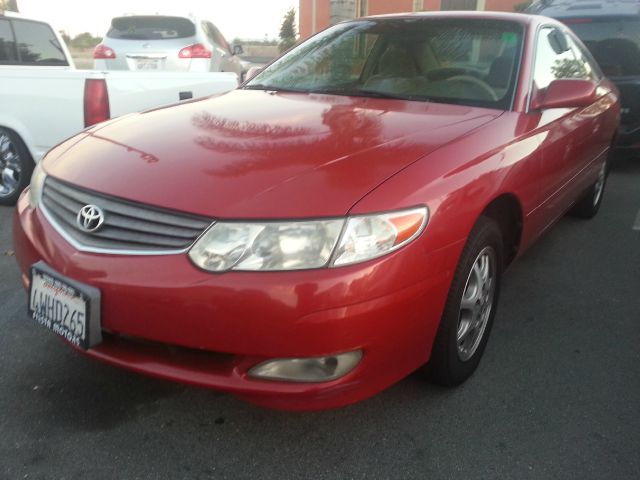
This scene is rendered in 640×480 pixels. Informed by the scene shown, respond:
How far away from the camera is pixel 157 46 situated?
812 cm

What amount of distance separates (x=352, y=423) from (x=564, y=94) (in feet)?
5.94

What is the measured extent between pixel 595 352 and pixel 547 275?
93cm

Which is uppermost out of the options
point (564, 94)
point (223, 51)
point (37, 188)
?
point (564, 94)

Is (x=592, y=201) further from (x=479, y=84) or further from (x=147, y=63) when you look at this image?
(x=147, y=63)

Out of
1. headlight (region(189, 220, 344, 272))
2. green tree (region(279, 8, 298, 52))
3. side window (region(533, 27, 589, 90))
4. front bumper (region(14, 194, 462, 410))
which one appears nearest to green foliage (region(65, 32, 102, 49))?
green tree (region(279, 8, 298, 52))

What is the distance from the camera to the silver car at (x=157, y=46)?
8125 mm

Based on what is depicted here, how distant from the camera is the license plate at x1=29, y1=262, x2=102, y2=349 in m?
1.88

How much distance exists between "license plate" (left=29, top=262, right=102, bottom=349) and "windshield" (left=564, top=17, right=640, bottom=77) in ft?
19.5

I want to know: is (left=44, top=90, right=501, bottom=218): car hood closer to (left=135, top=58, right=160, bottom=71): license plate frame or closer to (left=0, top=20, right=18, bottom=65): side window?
(left=0, top=20, right=18, bottom=65): side window

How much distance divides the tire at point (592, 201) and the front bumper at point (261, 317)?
3.02 meters

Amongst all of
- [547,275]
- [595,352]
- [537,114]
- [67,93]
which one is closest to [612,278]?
[547,275]

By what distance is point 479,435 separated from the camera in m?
2.16

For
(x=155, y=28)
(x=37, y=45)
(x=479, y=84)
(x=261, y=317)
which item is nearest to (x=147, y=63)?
(x=155, y=28)

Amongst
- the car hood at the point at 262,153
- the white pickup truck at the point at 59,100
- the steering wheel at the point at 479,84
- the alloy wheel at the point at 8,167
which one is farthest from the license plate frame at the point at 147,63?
the steering wheel at the point at 479,84
